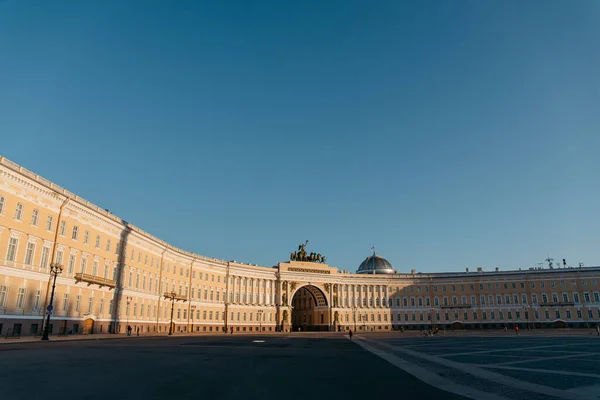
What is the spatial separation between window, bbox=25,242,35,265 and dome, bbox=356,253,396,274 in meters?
109

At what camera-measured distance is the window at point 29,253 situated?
4359 cm

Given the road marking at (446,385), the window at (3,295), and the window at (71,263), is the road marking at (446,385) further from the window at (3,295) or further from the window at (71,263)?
the window at (71,263)

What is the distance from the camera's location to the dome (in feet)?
455

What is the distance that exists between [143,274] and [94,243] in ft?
50.7

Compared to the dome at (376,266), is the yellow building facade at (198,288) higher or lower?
lower

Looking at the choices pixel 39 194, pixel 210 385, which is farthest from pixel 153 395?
pixel 39 194

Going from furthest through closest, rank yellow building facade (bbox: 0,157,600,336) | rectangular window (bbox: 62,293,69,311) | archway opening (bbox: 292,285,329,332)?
archway opening (bbox: 292,285,329,332), rectangular window (bbox: 62,293,69,311), yellow building facade (bbox: 0,157,600,336)

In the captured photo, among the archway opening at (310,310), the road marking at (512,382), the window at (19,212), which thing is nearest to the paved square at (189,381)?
the road marking at (512,382)

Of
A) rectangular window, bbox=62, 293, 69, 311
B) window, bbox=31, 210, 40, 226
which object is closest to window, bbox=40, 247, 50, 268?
window, bbox=31, 210, 40, 226

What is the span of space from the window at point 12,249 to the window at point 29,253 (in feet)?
5.28

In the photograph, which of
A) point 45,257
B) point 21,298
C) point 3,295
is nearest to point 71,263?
point 45,257

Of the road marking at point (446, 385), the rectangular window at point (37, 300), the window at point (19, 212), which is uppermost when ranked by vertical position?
the window at point (19, 212)

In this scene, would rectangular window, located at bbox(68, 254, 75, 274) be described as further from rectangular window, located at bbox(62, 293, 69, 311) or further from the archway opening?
the archway opening

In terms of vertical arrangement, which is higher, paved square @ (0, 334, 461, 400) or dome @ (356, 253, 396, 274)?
dome @ (356, 253, 396, 274)
